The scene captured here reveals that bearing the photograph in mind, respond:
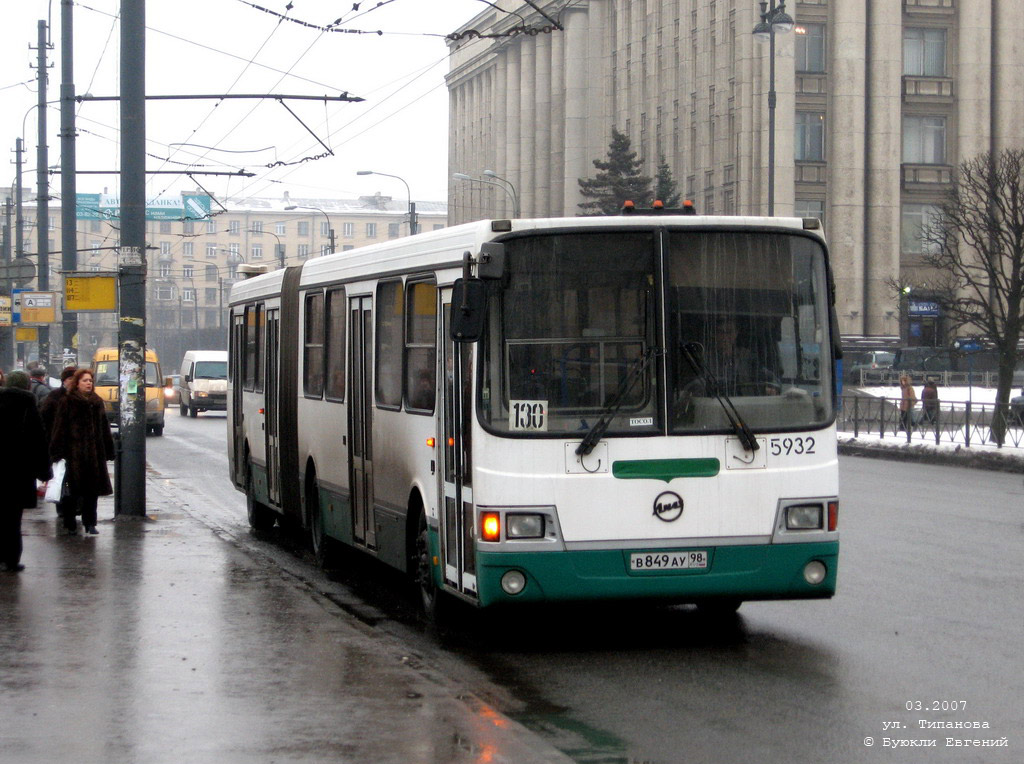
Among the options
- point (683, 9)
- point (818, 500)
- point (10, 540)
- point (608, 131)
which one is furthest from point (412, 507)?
point (608, 131)

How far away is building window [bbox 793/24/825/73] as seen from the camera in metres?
66.2

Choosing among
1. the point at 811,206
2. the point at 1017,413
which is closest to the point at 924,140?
the point at 811,206

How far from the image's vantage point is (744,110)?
65062 millimetres

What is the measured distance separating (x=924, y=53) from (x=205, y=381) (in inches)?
1463

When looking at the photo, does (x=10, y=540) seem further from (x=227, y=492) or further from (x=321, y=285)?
(x=227, y=492)

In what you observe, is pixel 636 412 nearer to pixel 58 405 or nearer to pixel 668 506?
pixel 668 506

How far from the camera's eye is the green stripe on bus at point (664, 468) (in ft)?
27.4

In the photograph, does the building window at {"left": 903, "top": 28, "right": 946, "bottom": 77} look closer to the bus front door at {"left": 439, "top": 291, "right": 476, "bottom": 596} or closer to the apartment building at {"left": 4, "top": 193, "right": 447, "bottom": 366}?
the apartment building at {"left": 4, "top": 193, "right": 447, "bottom": 366}

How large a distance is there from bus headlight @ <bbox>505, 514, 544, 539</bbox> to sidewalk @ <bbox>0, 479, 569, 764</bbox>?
86 centimetres

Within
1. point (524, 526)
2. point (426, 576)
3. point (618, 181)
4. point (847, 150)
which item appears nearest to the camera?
point (524, 526)

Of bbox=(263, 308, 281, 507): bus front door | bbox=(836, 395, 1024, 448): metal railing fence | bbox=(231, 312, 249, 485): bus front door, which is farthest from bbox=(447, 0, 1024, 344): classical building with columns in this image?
bbox=(263, 308, 281, 507): bus front door

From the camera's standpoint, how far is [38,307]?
33781 millimetres

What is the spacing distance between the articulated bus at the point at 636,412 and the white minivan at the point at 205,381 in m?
40.5

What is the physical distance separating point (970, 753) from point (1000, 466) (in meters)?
21.3
